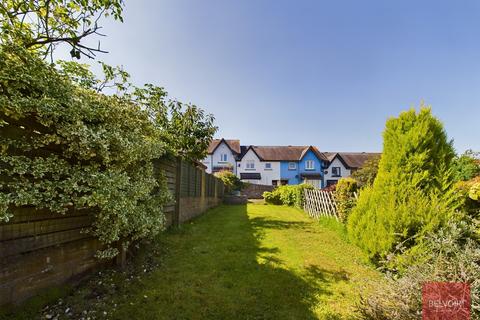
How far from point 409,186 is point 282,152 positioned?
34.7m

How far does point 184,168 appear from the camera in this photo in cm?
874

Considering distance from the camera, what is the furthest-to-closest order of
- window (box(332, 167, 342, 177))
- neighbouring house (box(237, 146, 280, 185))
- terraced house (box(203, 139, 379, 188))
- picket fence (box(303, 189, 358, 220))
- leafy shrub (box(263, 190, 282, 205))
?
window (box(332, 167, 342, 177)) < neighbouring house (box(237, 146, 280, 185)) < terraced house (box(203, 139, 379, 188)) < leafy shrub (box(263, 190, 282, 205)) < picket fence (box(303, 189, 358, 220))

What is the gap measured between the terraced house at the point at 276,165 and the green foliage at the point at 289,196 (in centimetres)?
1476

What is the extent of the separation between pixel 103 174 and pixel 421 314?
4114 mm

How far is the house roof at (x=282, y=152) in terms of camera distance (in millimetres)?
37500

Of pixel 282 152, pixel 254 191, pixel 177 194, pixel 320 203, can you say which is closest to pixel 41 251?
pixel 177 194

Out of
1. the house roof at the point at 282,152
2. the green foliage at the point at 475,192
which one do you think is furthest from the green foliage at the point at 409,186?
the house roof at the point at 282,152

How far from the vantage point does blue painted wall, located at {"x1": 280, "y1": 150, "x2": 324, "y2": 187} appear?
1463 inches

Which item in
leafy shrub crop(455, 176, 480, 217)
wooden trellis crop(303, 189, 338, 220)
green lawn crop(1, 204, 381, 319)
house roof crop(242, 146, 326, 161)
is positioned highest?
house roof crop(242, 146, 326, 161)

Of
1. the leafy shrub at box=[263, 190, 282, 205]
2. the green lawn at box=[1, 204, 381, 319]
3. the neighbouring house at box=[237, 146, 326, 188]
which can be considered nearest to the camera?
the green lawn at box=[1, 204, 381, 319]

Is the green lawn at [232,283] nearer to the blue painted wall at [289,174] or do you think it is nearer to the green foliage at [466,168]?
the green foliage at [466,168]

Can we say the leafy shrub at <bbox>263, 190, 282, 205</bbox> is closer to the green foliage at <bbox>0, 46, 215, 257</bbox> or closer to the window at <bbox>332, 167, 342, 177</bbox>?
the green foliage at <bbox>0, 46, 215, 257</bbox>

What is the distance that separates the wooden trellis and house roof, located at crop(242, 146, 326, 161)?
22124 millimetres

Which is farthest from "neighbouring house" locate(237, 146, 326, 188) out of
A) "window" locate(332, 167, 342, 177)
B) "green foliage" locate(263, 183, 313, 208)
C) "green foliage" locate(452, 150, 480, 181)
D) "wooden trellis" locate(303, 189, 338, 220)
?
"green foliage" locate(452, 150, 480, 181)
